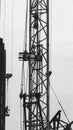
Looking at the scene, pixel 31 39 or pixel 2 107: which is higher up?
pixel 31 39

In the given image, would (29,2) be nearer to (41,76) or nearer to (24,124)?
(41,76)

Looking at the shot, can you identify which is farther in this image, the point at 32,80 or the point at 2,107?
the point at 2,107

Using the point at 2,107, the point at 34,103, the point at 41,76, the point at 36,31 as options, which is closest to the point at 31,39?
the point at 36,31

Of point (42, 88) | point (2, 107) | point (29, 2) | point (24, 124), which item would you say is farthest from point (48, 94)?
point (2, 107)

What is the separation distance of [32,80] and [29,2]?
25.6ft

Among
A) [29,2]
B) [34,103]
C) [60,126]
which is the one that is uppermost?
[29,2]

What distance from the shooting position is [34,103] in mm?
43688

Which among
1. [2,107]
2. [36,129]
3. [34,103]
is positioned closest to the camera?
[34,103]

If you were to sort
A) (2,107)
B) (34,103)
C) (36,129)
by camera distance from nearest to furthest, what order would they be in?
(34,103) → (36,129) → (2,107)

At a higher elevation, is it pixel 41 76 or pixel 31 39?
pixel 31 39

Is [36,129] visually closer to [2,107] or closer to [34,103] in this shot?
[34,103]

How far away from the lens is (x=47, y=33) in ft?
149

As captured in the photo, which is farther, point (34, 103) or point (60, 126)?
point (60, 126)

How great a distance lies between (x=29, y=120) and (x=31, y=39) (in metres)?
8.09
